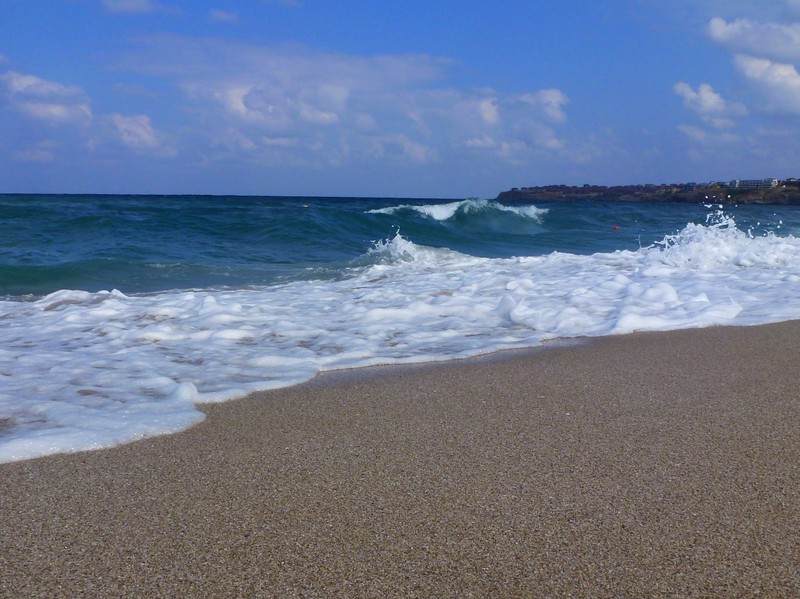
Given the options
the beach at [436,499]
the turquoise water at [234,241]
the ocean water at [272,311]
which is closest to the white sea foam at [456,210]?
the turquoise water at [234,241]

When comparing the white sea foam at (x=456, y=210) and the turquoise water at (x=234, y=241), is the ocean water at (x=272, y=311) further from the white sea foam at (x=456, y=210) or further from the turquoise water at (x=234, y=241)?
the white sea foam at (x=456, y=210)

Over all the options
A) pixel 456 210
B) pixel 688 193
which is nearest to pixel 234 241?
pixel 456 210

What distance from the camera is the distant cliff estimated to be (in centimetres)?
4181

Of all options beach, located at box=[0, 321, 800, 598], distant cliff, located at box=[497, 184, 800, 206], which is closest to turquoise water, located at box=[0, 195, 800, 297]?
beach, located at box=[0, 321, 800, 598]

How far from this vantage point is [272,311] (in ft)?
19.7

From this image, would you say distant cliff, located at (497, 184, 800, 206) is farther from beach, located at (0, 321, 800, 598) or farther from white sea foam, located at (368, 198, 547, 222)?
beach, located at (0, 321, 800, 598)

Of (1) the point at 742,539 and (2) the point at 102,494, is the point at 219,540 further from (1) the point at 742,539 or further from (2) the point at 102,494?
(1) the point at 742,539

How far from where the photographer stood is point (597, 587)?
1.74 metres

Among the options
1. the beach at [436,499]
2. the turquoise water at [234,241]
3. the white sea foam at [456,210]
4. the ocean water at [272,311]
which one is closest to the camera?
the beach at [436,499]

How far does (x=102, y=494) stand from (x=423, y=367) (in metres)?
2.12

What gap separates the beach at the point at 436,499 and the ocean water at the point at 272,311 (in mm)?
493

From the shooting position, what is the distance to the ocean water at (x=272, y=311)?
3.52m

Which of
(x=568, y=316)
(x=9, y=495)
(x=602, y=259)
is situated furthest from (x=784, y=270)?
(x=9, y=495)

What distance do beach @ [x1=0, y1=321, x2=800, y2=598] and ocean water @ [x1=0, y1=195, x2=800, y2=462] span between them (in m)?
0.49
